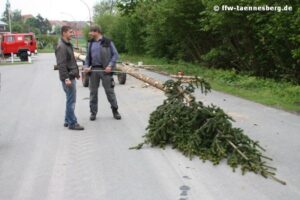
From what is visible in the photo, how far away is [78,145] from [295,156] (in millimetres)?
3336

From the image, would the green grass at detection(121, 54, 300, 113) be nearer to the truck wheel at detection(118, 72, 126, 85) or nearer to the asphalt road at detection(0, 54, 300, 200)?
the asphalt road at detection(0, 54, 300, 200)

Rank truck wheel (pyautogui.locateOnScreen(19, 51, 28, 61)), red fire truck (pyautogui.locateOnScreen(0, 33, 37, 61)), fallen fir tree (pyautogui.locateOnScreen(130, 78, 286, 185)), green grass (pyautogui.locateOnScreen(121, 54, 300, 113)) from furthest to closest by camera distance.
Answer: red fire truck (pyautogui.locateOnScreen(0, 33, 37, 61)), truck wheel (pyautogui.locateOnScreen(19, 51, 28, 61)), green grass (pyautogui.locateOnScreen(121, 54, 300, 113)), fallen fir tree (pyautogui.locateOnScreen(130, 78, 286, 185))

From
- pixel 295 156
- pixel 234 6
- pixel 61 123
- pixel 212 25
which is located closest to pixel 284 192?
pixel 295 156

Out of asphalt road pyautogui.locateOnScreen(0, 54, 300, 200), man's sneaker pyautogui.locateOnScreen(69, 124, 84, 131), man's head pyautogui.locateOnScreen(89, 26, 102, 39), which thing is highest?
man's head pyautogui.locateOnScreen(89, 26, 102, 39)

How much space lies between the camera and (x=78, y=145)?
27.4 feet

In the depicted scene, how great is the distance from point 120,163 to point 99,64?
162 inches

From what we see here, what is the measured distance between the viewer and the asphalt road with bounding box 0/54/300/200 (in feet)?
19.2

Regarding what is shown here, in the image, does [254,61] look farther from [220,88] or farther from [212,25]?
[220,88]

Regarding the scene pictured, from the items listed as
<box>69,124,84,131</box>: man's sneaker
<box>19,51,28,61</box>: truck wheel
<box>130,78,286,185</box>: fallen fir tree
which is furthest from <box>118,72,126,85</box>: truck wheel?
<box>19,51,28,61</box>: truck wheel

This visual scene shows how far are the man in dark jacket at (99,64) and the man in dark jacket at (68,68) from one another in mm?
1042

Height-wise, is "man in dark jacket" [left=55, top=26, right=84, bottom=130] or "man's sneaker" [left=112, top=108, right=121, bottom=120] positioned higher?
"man in dark jacket" [left=55, top=26, right=84, bottom=130]

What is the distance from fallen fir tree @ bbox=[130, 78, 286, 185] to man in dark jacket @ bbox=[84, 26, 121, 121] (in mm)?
2332

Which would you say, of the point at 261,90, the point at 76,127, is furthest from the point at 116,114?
the point at 261,90

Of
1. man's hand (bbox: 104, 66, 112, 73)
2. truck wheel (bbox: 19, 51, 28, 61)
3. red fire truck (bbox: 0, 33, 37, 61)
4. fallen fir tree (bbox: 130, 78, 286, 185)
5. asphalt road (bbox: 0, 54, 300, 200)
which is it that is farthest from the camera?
red fire truck (bbox: 0, 33, 37, 61)
